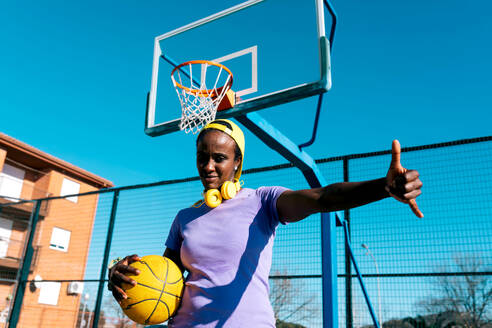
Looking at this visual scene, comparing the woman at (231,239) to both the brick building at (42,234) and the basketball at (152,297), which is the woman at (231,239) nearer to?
the basketball at (152,297)

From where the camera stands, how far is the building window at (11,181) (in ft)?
67.0

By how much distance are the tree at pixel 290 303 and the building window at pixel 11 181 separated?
61.7ft

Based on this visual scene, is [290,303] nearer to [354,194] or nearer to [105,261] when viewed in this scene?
[105,261]

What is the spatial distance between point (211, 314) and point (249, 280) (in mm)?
206

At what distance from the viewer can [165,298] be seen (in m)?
1.88

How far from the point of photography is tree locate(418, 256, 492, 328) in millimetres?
4301

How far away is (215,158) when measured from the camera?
2.08m

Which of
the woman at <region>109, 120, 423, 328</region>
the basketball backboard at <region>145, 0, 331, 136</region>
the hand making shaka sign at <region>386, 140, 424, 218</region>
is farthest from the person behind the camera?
the basketball backboard at <region>145, 0, 331, 136</region>

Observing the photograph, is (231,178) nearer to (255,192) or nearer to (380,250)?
(255,192)

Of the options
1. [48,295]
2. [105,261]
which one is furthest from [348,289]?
[48,295]

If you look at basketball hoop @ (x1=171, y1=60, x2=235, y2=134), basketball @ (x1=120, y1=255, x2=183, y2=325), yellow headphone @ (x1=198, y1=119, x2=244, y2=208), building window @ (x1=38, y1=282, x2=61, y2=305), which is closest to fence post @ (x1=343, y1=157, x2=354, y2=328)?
basketball hoop @ (x1=171, y1=60, x2=235, y2=134)

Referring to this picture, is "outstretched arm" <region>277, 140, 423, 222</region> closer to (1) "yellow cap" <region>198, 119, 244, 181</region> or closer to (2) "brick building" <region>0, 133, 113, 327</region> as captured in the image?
(1) "yellow cap" <region>198, 119, 244, 181</region>

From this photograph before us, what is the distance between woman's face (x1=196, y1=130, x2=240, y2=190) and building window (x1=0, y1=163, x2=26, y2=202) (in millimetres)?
21087

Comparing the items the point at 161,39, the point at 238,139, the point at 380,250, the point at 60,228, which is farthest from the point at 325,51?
the point at 60,228
